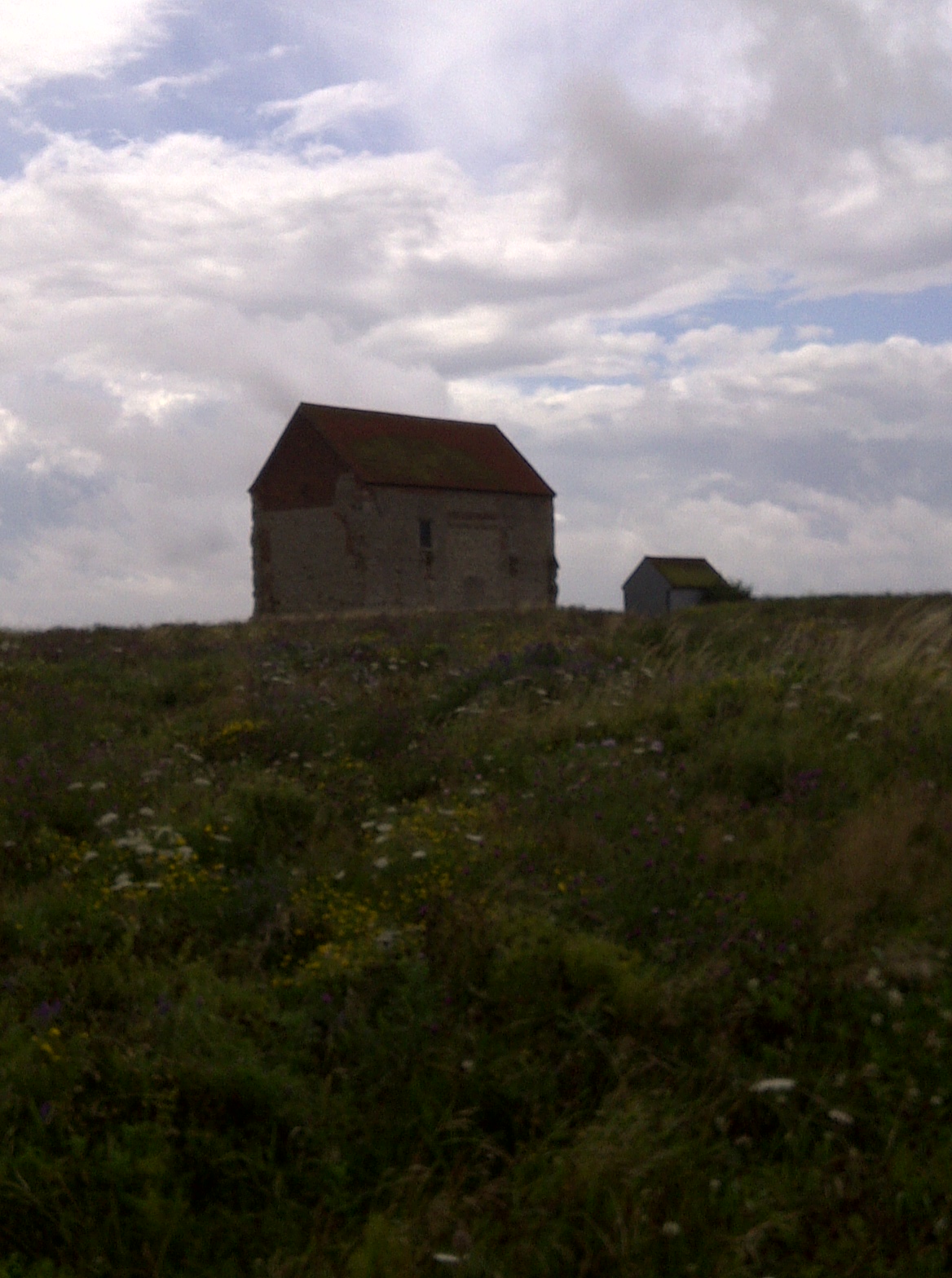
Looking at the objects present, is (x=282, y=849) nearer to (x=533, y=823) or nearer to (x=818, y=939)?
(x=533, y=823)

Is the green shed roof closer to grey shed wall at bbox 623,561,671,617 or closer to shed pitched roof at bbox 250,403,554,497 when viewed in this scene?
grey shed wall at bbox 623,561,671,617

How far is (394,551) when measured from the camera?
39594 millimetres

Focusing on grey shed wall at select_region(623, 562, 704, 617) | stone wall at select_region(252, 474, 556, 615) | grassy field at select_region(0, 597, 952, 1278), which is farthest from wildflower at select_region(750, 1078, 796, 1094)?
grey shed wall at select_region(623, 562, 704, 617)

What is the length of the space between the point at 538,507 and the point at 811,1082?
41.3 m

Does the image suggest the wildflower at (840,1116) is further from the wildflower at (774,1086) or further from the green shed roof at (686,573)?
the green shed roof at (686,573)

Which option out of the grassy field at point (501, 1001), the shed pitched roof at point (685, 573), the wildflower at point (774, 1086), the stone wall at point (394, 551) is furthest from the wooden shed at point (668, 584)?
the wildflower at point (774, 1086)

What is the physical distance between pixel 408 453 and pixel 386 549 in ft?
14.5

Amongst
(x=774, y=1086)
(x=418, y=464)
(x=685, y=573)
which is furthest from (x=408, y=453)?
(x=774, y=1086)

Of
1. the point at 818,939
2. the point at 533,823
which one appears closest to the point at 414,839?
the point at 533,823

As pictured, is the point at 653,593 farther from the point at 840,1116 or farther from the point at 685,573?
the point at 840,1116

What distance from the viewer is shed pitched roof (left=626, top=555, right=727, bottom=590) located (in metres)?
54.8

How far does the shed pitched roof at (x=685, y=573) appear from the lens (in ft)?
180

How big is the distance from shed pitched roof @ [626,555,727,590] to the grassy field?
47.0 metres

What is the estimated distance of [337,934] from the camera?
17.5 feet
